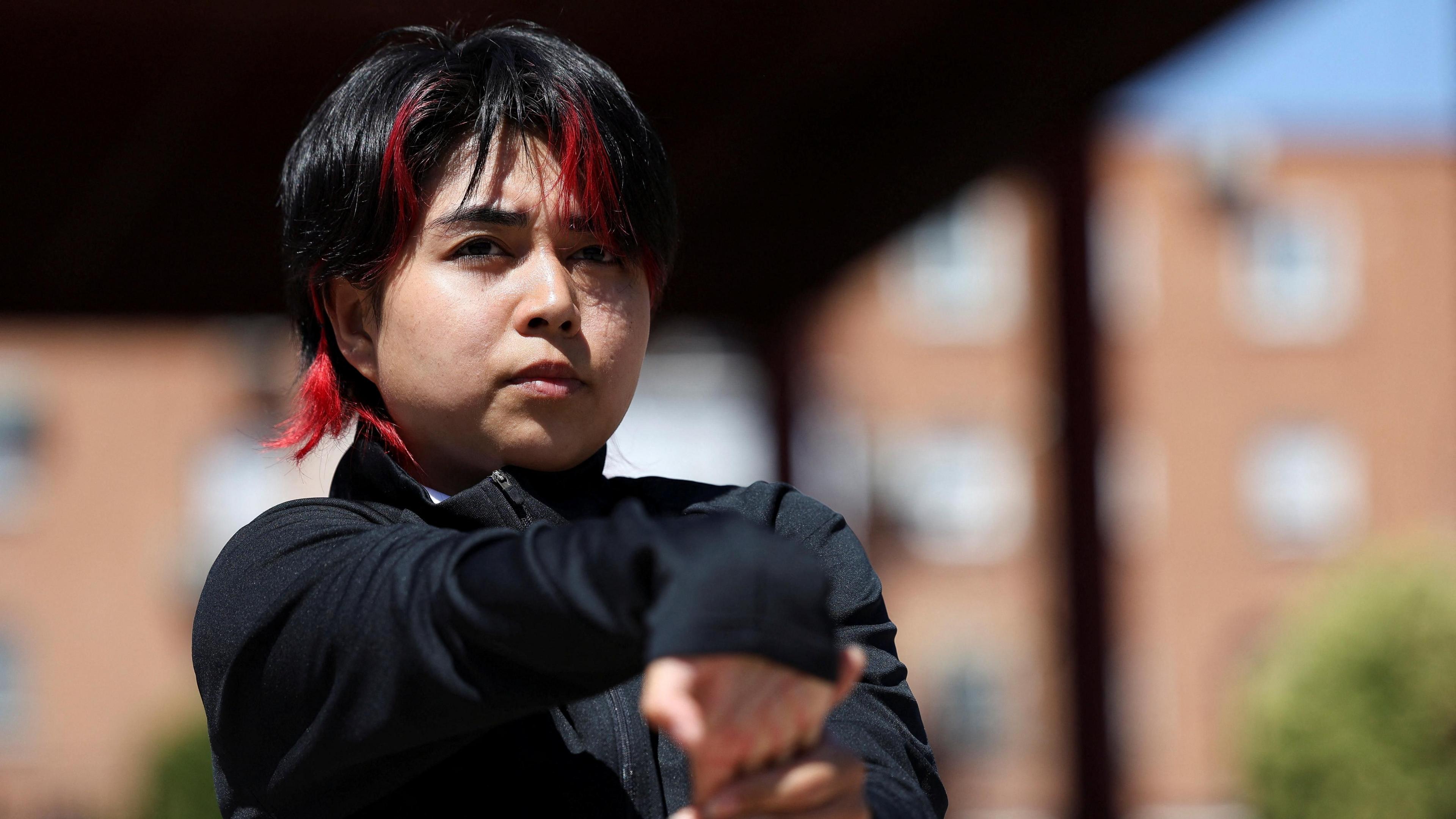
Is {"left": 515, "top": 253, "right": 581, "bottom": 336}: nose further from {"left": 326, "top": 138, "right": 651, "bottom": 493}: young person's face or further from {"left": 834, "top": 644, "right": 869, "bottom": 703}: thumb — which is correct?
{"left": 834, "top": 644, "right": 869, "bottom": 703}: thumb

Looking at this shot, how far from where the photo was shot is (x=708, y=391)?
888 inches

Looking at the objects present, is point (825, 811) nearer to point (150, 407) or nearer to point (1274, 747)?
point (1274, 747)

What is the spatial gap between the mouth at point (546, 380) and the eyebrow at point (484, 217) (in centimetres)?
11

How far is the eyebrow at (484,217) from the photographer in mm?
1161

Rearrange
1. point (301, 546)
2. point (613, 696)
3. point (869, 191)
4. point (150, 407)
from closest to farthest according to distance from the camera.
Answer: point (301, 546) < point (613, 696) < point (869, 191) < point (150, 407)

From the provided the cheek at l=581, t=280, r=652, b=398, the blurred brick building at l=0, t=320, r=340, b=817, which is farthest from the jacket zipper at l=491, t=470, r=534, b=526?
the blurred brick building at l=0, t=320, r=340, b=817

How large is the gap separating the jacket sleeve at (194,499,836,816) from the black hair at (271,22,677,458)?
20 cm

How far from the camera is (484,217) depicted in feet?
3.81

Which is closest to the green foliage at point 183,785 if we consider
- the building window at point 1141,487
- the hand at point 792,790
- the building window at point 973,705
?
the building window at point 973,705

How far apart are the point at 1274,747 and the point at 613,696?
11.7 m

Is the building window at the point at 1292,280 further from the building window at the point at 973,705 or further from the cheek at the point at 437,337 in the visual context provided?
the cheek at the point at 437,337

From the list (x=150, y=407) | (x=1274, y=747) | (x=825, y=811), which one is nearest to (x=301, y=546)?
Answer: (x=825, y=811)

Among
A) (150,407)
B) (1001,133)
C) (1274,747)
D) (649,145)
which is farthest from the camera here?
(150,407)

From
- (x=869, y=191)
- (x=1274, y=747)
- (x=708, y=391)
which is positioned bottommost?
(x=1274, y=747)
